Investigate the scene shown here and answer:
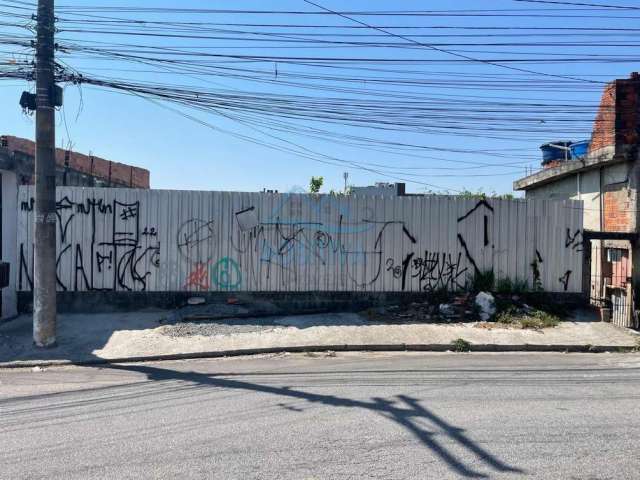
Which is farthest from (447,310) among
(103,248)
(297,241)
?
(103,248)

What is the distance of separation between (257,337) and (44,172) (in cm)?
458

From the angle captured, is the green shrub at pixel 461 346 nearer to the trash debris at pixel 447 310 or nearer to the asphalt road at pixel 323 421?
the asphalt road at pixel 323 421

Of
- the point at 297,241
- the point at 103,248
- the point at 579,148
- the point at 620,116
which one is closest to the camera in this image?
the point at 103,248

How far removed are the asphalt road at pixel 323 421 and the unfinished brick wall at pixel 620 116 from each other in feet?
17.9

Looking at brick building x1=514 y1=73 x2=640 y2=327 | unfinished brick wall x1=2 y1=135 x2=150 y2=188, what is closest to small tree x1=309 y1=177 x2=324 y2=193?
unfinished brick wall x1=2 y1=135 x2=150 y2=188

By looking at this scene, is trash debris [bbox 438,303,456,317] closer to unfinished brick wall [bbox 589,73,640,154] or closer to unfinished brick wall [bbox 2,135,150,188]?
unfinished brick wall [bbox 589,73,640,154]

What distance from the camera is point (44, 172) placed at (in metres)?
8.82

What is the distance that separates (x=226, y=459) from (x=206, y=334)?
5605mm

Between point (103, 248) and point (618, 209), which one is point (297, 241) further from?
point (618, 209)

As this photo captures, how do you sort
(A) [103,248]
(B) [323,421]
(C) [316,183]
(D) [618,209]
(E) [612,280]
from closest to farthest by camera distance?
(B) [323,421] < (A) [103,248] < (D) [618,209] < (E) [612,280] < (C) [316,183]

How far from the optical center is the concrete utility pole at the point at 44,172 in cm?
878

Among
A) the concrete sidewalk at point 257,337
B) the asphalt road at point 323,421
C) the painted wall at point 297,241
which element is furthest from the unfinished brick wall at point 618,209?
the asphalt road at point 323,421

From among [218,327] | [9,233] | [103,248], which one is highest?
[9,233]

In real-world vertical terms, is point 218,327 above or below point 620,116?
below
